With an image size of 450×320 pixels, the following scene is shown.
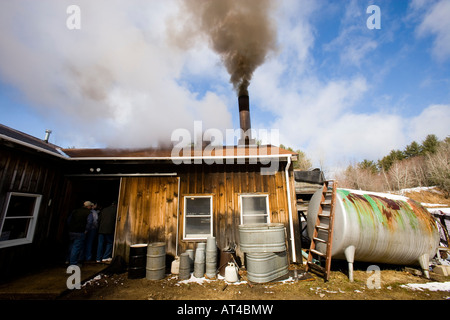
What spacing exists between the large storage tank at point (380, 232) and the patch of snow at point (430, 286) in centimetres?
55

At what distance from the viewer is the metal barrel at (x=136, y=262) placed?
536 cm

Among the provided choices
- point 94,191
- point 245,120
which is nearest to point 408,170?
point 245,120

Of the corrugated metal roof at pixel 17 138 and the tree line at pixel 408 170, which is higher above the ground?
the tree line at pixel 408 170

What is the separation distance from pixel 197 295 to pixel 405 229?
6.23 m

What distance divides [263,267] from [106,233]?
5434mm

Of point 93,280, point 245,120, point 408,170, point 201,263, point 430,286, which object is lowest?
point 430,286

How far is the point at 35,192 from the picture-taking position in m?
5.93

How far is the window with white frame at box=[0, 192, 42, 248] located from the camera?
5527mm

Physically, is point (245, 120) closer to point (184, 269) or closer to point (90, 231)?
point (184, 269)

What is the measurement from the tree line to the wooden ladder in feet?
107

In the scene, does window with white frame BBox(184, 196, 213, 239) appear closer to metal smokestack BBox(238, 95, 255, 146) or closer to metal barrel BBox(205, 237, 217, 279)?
metal barrel BBox(205, 237, 217, 279)

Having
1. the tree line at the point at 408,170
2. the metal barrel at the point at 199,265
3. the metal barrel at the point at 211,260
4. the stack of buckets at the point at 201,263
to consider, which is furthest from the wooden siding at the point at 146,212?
the tree line at the point at 408,170

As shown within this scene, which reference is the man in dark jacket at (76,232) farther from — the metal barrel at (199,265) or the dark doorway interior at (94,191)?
the metal barrel at (199,265)
